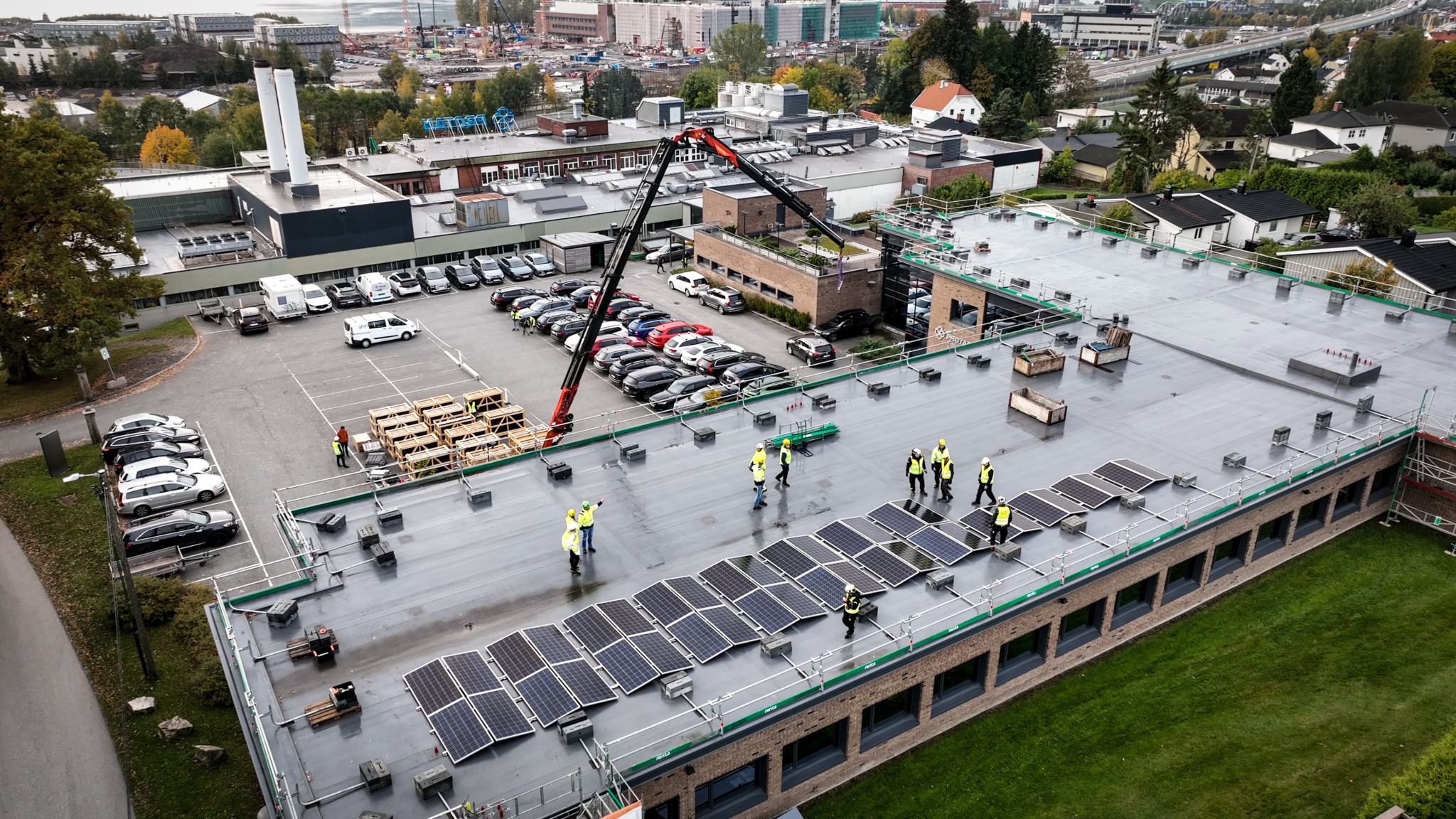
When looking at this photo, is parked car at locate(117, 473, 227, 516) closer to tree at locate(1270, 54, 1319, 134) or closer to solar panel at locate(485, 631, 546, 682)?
solar panel at locate(485, 631, 546, 682)

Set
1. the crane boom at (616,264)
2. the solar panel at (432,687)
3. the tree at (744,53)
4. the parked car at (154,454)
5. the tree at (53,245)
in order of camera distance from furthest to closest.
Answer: the tree at (744,53) → the tree at (53,245) → the parked car at (154,454) → the crane boom at (616,264) → the solar panel at (432,687)

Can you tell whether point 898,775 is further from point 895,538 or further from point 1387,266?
point 1387,266

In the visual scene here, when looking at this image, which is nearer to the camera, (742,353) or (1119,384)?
(1119,384)

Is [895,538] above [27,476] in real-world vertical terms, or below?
above

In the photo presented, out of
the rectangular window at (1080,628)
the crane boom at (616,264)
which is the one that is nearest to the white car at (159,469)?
the crane boom at (616,264)

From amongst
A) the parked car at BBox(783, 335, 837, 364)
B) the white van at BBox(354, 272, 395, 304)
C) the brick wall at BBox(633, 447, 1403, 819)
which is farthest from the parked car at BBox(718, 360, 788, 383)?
the white van at BBox(354, 272, 395, 304)

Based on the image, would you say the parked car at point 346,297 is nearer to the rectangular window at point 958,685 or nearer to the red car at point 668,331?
the red car at point 668,331

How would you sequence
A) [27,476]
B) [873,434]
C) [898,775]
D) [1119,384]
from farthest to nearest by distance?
[27,476], [1119,384], [873,434], [898,775]

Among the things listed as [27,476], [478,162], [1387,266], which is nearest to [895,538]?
[27,476]
